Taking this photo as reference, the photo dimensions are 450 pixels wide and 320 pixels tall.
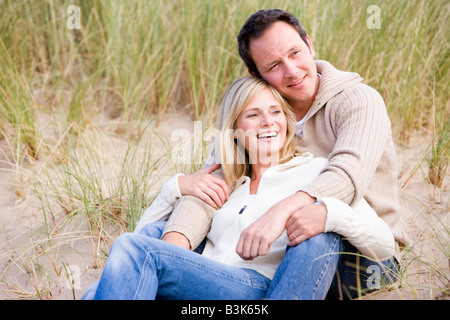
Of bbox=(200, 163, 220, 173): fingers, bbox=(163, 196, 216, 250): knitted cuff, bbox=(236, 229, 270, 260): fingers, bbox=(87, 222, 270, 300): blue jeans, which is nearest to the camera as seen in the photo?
bbox=(87, 222, 270, 300): blue jeans

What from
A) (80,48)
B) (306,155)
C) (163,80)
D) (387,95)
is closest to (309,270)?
(306,155)

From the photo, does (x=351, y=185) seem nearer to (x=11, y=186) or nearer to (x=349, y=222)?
(x=349, y=222)

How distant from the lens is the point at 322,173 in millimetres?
2141

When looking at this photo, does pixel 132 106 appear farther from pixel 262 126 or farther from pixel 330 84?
pixel 330 84

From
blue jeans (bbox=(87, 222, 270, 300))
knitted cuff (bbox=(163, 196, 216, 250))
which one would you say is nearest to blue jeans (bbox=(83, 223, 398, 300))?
blue jeans (bbox=(87, 222, 270, 300))

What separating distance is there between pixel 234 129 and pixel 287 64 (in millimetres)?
420

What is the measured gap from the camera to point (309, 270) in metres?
1.88

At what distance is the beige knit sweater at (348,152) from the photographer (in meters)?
2.11

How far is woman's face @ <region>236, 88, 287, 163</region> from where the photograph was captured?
2.48m

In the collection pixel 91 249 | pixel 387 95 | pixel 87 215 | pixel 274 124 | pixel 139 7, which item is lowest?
pixel 91 249

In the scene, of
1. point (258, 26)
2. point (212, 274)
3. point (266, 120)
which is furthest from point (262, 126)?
point (212, 274)

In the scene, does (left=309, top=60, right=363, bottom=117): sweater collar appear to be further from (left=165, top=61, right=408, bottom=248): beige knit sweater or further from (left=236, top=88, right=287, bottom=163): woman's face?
(left=236, top=88, right=287, bottom=163): woman's face

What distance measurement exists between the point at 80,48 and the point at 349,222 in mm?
3736

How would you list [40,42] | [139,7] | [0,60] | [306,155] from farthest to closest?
1. [40,42]
2. [139,7]
3. [0,60]
4. [306,155]
